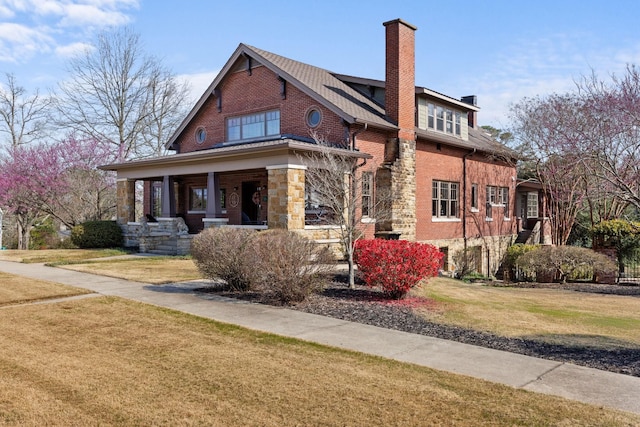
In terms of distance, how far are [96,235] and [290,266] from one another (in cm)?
1613

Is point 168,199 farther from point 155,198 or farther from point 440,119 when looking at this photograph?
point 440,119

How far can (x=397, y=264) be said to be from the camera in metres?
10.3

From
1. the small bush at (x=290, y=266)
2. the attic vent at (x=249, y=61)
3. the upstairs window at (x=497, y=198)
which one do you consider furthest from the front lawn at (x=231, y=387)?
the upstairs window at (x=497, y=198)

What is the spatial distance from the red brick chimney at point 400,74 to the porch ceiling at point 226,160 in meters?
3.08

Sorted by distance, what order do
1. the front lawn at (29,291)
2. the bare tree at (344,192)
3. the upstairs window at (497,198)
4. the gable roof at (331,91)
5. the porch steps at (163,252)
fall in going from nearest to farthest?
the front lawn at (29,291) < the bare tree at (344,192) < the gable roof at (331,91) < the porch steps at (163,252) < the upstairs window at (497,198)

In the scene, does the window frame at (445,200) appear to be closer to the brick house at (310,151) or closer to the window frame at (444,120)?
the brick house at (310,151)

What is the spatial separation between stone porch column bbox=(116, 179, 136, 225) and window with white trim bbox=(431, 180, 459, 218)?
14202mm

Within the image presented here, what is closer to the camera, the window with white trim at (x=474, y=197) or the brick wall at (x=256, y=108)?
the brick wall at (x=256, y=108)

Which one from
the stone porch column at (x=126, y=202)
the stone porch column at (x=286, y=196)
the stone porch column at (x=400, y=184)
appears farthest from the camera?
the stone porch column at (x=126, y=202)

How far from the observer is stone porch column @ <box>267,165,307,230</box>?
1659 centimetres

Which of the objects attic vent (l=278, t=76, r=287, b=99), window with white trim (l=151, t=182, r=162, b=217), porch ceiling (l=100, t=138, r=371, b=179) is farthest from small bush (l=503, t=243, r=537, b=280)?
window with white trim (l=151, t=182, r=162, b=217)

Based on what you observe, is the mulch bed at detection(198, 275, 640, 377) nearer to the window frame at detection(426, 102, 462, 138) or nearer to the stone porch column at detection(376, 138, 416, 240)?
the stone porch column at detection(376, 138, 416, 240)

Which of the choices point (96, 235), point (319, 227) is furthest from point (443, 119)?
point (96, 235)

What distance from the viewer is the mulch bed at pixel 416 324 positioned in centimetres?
650
